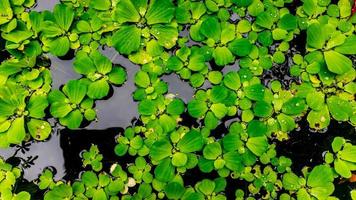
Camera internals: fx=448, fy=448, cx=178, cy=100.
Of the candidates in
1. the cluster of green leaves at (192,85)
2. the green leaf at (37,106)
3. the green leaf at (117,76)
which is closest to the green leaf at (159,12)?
the cluster of green leaves at (192,85)

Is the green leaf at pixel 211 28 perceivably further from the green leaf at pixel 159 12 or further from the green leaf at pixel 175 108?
the green leaf at pixel 175 108

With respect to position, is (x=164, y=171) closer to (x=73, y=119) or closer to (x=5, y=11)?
(x=73, y=119)

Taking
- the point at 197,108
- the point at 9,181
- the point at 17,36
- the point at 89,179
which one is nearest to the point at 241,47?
the point at 197,108

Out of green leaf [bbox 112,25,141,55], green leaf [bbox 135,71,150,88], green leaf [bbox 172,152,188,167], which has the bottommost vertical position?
green leaf [bbox 172,152,188,167]

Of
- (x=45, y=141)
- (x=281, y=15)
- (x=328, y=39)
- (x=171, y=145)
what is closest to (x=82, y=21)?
(x=45, y=141)

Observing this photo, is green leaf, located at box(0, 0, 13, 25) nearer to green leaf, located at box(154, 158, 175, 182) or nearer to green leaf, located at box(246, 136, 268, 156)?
green leaf, located at box(154, 158, 175, 182)

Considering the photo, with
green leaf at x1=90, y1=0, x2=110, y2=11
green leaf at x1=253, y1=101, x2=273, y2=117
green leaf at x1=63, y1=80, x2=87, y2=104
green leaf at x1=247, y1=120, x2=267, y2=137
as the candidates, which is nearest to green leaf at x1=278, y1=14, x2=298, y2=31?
green leaf at x1=253, y1=101, x2=273, y2=117
